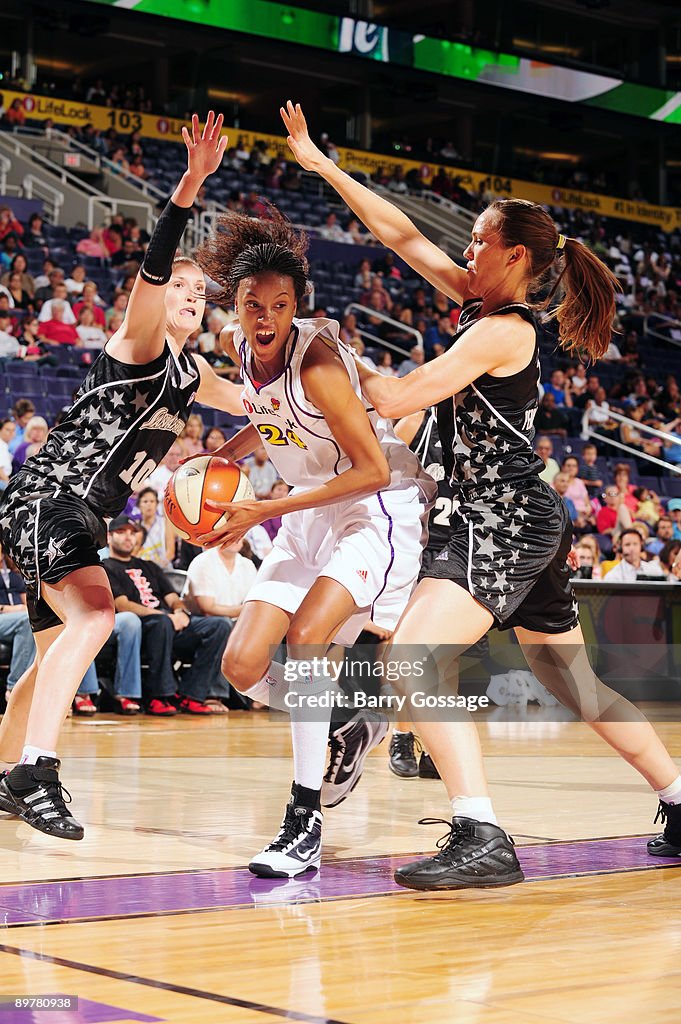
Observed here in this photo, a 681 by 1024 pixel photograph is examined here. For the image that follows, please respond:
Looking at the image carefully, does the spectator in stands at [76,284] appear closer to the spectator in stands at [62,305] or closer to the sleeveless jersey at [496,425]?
the spectator in stands at [62,305]

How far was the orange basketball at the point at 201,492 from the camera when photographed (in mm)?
4125

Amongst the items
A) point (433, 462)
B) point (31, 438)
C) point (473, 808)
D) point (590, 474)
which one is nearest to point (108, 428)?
point (473, 808)

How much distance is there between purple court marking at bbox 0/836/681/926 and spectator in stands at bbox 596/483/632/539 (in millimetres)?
9552

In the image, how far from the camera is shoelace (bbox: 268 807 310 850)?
3857mm

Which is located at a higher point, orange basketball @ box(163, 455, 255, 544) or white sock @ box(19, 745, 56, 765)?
orange basketball @ box(163, 455, 255, 544)

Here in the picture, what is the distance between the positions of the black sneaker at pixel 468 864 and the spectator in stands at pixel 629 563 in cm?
786

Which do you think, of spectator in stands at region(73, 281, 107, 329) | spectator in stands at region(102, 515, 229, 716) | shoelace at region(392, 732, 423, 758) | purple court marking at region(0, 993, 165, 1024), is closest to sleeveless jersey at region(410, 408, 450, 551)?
shoelace at region(392, 732, 423, 758)

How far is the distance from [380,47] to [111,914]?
2381 centimetres

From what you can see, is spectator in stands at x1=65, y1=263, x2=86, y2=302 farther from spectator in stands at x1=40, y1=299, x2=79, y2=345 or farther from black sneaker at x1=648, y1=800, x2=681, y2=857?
black sneaker at x1=648, y1=800, x2=681, y2=857

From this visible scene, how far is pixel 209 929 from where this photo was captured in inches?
123

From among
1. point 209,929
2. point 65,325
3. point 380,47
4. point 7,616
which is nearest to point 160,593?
point 7,616

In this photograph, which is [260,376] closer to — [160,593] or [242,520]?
[242,520]

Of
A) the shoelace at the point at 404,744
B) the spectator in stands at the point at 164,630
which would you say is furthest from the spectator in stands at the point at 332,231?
the shoelace at the point at 404,744

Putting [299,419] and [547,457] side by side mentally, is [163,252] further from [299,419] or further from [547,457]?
[547,457]
